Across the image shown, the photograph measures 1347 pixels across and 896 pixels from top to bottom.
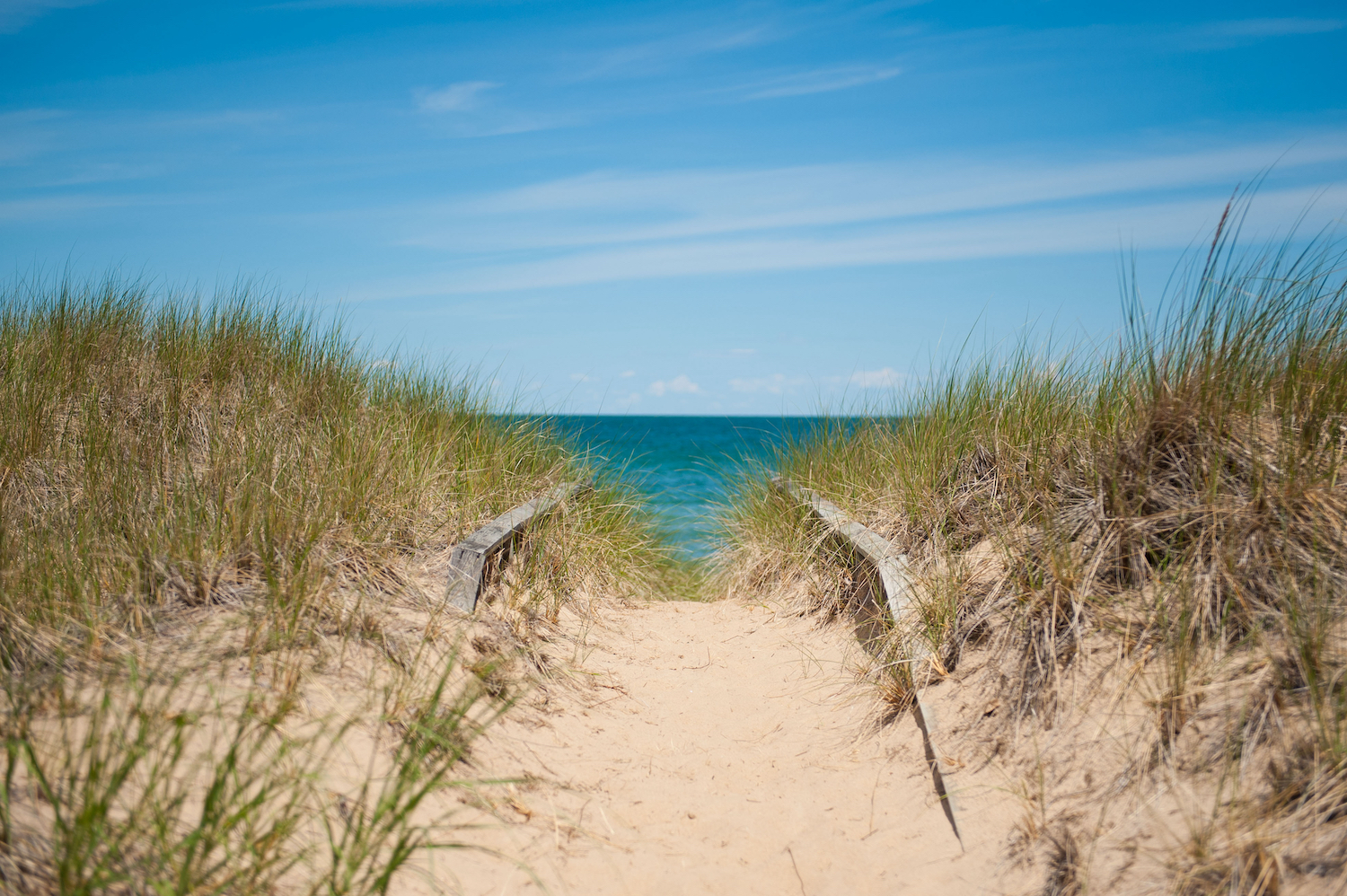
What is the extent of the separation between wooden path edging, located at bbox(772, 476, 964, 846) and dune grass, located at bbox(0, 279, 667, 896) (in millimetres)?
1670

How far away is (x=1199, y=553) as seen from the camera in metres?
2.76

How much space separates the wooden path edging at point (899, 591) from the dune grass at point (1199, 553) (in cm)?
10

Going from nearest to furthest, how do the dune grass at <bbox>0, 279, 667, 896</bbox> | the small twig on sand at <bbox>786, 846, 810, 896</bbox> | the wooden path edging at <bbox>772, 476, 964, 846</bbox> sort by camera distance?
1. the dune grass at <bbox>0, 279, 667, 896</bbox>
2. the small twig on sand at <bbox>786, 846, 810, 896</bbox>
3. the wooden path edging at <bbox>772, 476, 964, 846</bbox>

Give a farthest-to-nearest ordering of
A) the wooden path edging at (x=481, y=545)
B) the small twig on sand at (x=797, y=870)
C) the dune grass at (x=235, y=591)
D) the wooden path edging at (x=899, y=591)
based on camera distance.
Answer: the wooden path edging at (x=481, y=545) < the wooden path edging at (x=899, y=591) < the small twig on sand at (x=797, y=870) < the dune grass at (x=235, y=591)

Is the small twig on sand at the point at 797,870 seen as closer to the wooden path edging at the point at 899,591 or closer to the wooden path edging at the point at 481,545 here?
the wooden path edging at the point at 899,591

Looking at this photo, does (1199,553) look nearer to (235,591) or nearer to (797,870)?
(797,870)

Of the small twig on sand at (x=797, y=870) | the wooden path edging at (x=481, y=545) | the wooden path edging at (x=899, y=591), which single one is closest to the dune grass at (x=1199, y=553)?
the wooden path edging at (x=899, y=591)

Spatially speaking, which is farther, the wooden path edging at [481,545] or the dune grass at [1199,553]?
the wooden path edging at [481,545]

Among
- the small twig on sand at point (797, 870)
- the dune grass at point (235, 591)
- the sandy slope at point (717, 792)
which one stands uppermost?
the dune grass at point (235, 591)

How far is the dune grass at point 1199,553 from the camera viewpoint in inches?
81.9

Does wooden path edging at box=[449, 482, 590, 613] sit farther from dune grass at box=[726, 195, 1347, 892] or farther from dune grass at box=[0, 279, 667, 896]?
dune grass at box=[726, 195, 1347, 892]

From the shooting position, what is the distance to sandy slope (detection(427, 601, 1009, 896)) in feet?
8.26

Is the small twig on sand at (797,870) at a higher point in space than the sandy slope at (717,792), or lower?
→ lower

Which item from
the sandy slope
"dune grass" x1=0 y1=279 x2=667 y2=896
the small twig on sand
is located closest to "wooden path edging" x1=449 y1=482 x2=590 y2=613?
"dune grass" x1=0 y1=279 x2=667 y2=896
